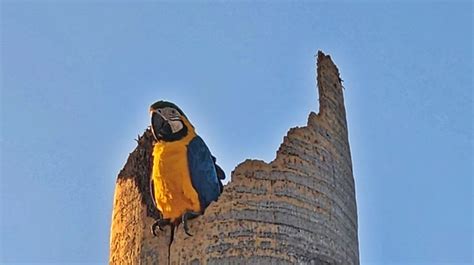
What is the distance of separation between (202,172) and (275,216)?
0.71m

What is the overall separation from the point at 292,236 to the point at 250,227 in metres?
0.22

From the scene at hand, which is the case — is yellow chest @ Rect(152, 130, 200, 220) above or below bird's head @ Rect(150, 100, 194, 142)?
below

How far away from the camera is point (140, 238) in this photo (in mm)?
5957

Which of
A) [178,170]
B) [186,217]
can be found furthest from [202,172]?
[186,217]

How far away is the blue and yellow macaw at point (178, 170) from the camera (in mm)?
6129

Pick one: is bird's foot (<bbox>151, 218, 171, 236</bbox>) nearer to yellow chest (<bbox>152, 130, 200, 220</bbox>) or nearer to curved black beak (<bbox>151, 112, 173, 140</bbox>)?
yellow chest (<bbox>152, 130, 200, 220</bbox>)

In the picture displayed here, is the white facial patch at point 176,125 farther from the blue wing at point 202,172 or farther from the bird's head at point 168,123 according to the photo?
the blue wing at point 202,172

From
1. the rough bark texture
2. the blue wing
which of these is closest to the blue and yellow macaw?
the blue wing

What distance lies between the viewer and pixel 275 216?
5.75 meters

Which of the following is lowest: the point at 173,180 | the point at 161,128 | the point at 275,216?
the point at 275,216

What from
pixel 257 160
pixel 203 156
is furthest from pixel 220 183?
pixel 257 160

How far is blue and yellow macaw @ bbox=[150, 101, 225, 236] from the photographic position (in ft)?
20.1

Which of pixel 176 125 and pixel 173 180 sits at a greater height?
pixel 176 125

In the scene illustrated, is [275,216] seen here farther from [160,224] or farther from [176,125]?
[176,125]
